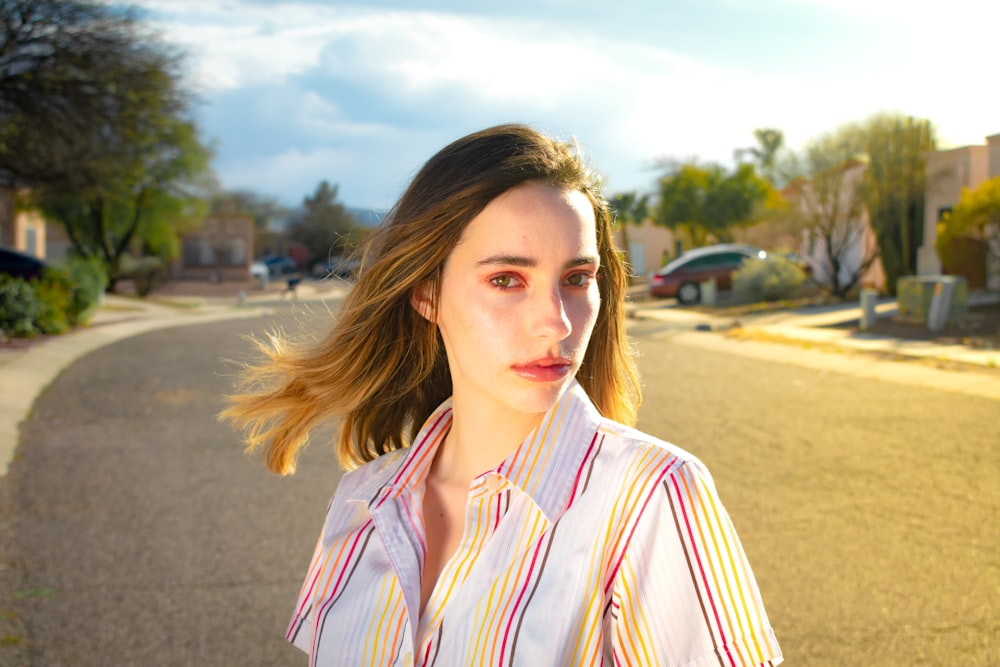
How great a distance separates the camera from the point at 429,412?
2490 millimetres

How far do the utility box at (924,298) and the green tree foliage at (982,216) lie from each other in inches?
37.1

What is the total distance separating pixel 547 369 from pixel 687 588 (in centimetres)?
53

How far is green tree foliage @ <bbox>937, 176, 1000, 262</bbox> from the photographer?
15.9 meters

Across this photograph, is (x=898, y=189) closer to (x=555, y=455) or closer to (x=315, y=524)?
(x=315, y=524)

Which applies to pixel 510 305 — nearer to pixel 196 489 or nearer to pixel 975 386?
pixel 196 489

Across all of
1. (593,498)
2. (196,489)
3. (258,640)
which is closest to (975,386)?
(196,489)

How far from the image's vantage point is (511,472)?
5.58 feet

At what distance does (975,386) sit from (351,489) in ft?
31.2

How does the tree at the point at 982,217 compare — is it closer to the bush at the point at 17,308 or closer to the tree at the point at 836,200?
the tree at the point at 836,200

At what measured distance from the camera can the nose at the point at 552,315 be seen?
1.77 m

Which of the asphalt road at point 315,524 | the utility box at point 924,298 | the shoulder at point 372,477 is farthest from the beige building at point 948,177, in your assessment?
the shoulder at point 372,477

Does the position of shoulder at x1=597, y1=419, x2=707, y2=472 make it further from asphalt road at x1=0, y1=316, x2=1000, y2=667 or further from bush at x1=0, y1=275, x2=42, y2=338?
bush at x1=0, y1=275, x2=42, y2=338

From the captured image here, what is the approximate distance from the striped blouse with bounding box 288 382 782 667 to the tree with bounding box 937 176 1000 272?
53.5 feet

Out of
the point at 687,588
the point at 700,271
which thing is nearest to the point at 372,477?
the point at 687,588
